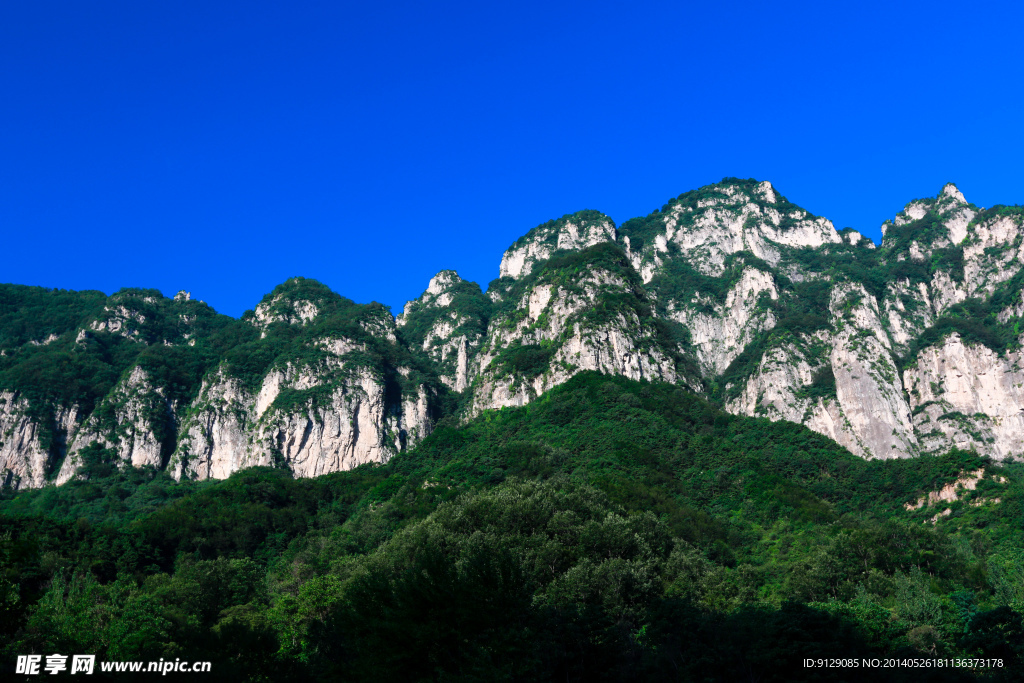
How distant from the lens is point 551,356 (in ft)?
403

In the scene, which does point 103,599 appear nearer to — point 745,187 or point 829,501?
point 829,501

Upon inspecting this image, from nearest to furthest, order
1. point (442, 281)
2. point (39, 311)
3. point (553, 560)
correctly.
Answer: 1. point (553, 560)
2. point (39, 311)
3. point (442, 281)

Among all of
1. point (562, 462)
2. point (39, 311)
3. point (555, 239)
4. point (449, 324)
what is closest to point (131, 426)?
point (39, 311)

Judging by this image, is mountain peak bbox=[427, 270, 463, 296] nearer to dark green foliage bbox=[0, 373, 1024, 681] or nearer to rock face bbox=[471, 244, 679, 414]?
rock face bbox=[471, 244, 679, 414]

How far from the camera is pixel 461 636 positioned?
93.5ft

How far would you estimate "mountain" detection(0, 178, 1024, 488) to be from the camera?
119 meters

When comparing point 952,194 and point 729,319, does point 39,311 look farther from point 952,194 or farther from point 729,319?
point 952,194

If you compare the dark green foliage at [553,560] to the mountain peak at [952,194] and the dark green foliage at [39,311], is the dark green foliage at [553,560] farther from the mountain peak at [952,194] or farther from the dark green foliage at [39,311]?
the mountain peak at [952,194]

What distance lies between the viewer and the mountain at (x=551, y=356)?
119m

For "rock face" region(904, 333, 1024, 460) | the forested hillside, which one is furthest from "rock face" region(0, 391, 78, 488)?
"rock face" region(904, 333, 1024, 460)

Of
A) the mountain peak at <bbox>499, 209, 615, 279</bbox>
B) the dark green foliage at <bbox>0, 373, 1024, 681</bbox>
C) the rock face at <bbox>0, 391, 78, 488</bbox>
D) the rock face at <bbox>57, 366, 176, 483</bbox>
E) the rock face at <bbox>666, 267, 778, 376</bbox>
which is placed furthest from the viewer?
the mountain peak at <bbox>499, 209, 615, 279</bbox>

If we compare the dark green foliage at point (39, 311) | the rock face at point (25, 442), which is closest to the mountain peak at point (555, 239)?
the dark green foliage at point (39, 311)

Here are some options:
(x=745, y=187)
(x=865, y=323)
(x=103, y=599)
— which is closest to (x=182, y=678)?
(x=103, y=599)

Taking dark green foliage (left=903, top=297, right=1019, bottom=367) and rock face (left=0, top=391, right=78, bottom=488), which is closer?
Answer: dark green foliage (left=903, top=297, right=1019, bottom=367)
